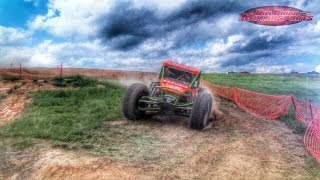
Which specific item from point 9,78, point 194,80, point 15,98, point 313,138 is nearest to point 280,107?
point 313,138

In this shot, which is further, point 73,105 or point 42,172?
point 73,105

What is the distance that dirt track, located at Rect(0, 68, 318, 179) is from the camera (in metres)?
10.9

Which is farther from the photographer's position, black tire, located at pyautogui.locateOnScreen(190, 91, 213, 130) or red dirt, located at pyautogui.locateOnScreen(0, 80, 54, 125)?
red dirt, located at pyautogui.locateOnScreen(0, 80, 54, 125)

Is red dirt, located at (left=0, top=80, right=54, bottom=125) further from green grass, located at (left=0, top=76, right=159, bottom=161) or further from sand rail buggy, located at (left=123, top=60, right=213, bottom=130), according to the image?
sand rail buggy, located at (left=123, top=60, right=213, bottom=130)

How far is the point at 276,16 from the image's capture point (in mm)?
18344

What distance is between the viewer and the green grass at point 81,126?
41.9 ft

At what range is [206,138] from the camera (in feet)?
45.4

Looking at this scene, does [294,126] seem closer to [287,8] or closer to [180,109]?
[180,109]

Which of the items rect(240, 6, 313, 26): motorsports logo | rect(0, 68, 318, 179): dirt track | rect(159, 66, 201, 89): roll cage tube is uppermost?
rect(240, 6, 313, 26): motorsports logo

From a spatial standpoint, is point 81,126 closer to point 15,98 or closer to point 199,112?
point 199,112

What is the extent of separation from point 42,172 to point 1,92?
10748 millimetres

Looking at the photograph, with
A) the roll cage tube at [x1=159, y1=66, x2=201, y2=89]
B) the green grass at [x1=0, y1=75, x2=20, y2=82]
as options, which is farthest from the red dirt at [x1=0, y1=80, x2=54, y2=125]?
the roll cage tube at [x1=159, y1=66, x2=201, y2=89]

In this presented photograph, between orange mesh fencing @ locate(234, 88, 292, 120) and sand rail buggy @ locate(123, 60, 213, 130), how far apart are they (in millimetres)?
3473


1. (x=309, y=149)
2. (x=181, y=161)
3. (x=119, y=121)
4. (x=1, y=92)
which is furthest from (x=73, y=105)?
(x=309, y=149)
